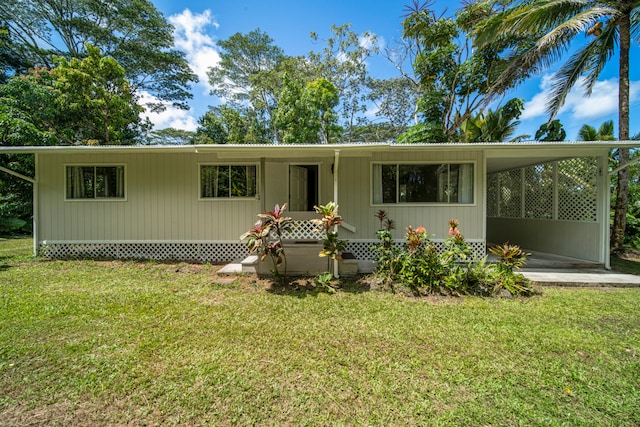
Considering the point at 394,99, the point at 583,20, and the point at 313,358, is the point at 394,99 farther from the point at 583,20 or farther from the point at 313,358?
the point at 313,358

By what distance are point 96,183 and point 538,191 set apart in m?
11.7

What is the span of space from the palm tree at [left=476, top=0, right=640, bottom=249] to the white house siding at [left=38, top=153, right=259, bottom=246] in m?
8.68

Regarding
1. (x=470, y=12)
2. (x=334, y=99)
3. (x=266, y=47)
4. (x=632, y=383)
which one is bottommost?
(x=632, y=383)

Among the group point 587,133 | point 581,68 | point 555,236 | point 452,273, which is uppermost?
point 581,68

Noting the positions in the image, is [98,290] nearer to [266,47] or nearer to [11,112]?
[11,112]

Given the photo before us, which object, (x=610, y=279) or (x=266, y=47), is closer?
(x=610, y=279)

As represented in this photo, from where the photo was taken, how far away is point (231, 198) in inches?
254

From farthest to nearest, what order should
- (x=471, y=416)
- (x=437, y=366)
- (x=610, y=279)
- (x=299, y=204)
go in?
(x=299, y=204), (x=610, y=279), (x=437, y=366), (x=471, y=416)

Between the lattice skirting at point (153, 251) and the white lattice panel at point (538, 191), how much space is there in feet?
26.4

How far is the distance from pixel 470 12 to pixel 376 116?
944 centimetres

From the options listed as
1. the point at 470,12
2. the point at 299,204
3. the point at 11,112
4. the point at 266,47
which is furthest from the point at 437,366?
the point at 266,47

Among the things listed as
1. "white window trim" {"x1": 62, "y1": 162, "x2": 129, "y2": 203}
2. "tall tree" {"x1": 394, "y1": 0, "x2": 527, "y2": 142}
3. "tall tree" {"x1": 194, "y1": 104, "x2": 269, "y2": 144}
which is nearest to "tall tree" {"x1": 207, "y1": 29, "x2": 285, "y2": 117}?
"tall tree" {"x1": 194, "y1": 104, "x2": 269, "y2": 144}

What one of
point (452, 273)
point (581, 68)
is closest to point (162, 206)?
point (452, 273)

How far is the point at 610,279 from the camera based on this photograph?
5066 mm
